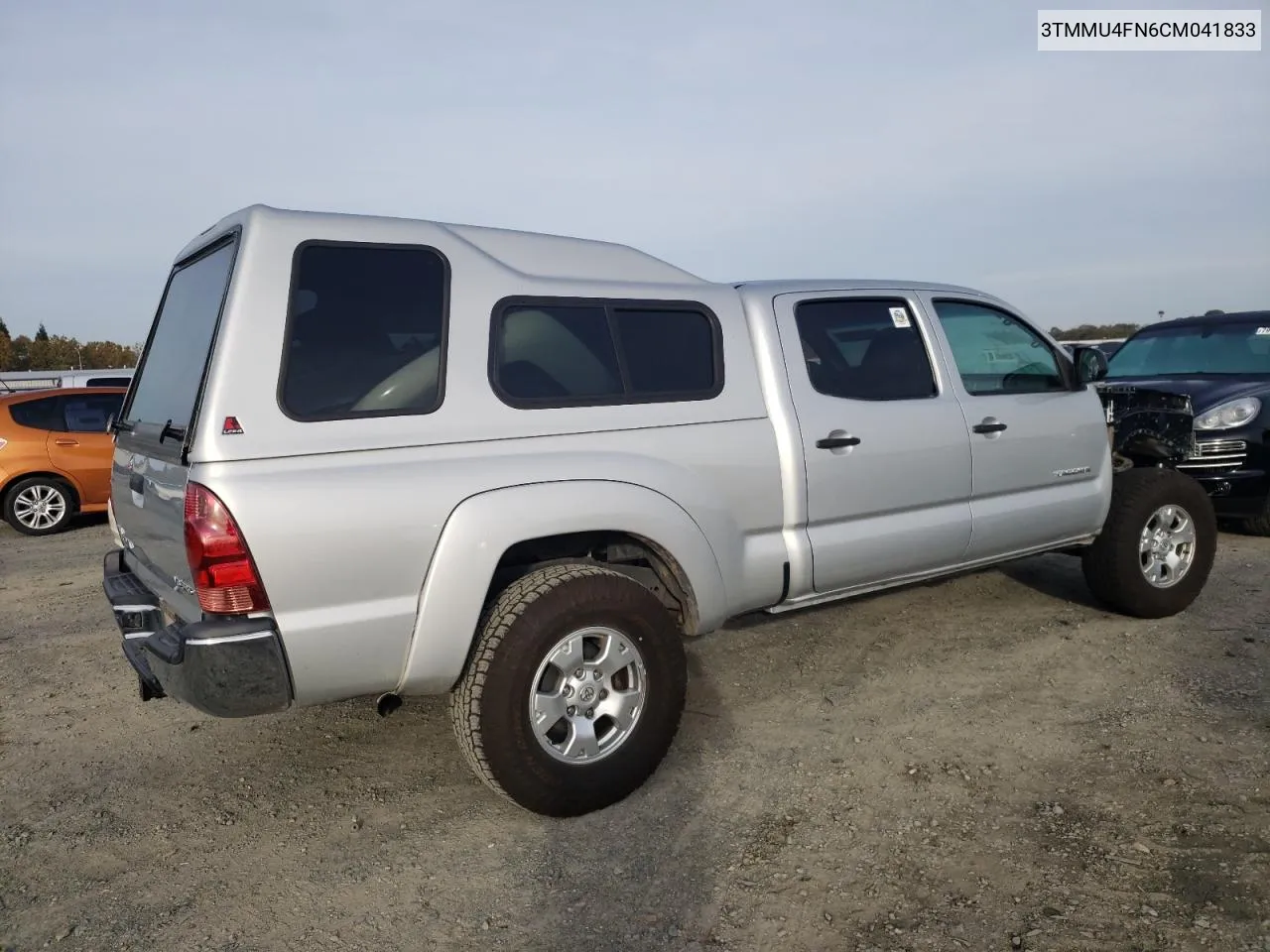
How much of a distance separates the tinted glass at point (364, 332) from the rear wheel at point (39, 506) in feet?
25.4

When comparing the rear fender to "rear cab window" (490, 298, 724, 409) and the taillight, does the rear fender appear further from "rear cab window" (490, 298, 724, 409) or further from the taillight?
the taillight

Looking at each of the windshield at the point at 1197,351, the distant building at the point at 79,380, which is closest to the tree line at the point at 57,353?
the distant building at the point at 79,380

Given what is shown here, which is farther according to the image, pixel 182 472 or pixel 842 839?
pixel 842 839

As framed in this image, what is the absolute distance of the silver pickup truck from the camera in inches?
104

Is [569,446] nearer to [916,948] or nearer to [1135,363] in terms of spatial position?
[916,948]

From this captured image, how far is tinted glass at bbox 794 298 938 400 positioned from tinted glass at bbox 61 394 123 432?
7.74 m

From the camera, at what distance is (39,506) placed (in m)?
8.91

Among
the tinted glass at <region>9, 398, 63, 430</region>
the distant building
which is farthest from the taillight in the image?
the distant building

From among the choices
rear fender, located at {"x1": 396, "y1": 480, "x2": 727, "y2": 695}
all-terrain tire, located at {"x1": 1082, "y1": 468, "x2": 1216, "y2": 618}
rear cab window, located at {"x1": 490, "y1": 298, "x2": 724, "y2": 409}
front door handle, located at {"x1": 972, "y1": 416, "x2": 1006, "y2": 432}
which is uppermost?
rear cab window, located at {"x1": 490, "y1": 298, "x2": 724, "y2": 409}

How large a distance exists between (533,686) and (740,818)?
2.72 ft

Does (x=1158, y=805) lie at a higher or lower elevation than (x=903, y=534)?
lower

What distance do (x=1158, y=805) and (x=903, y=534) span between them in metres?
1.38

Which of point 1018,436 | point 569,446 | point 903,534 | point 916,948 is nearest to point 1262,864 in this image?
point 916,948

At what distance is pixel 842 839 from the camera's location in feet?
9.54
